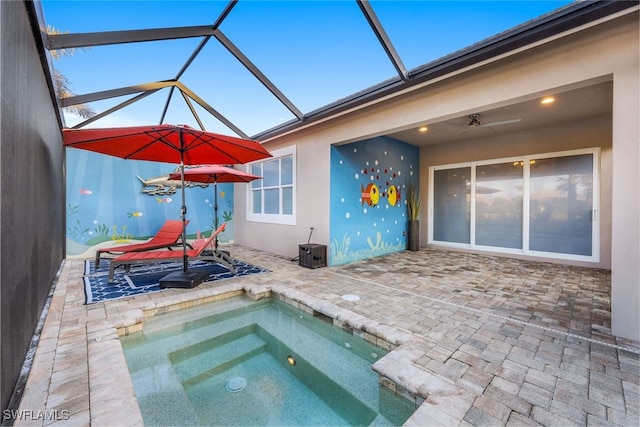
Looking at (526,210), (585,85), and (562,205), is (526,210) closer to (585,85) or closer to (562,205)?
(562,205)

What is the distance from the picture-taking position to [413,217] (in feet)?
26.7

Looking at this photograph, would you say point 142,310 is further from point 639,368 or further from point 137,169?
point 137,169

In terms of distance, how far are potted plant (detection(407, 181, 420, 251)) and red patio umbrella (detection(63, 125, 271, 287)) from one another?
16.7 ft

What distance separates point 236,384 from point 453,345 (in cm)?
209

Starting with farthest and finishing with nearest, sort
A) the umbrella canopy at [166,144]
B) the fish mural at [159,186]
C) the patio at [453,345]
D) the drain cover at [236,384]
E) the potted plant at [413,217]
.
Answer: the potted plant at [413,217]
the fish mural at [159,186]
the umbrella canopy at [166,144]
the drain cover at [236,384]
the patio at [453,345]

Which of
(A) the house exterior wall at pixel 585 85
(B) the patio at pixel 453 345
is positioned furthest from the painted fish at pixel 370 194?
(B) the patio at pixel 453 345

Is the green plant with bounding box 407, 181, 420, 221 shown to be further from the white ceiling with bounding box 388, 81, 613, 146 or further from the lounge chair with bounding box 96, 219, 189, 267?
the lounge chair with bounding box 96, 219, 189, 267

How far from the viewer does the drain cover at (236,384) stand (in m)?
2.22

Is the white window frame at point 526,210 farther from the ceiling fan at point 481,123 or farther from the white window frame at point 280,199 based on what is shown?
the white window frame at point 280,199

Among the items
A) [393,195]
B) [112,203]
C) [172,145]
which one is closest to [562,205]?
[393,195]

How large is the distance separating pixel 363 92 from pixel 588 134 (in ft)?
17.9

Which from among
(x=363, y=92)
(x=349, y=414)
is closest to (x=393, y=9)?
(x=363, y=92)

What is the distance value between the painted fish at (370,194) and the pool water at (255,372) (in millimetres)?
3790

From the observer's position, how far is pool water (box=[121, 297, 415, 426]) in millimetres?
1940
